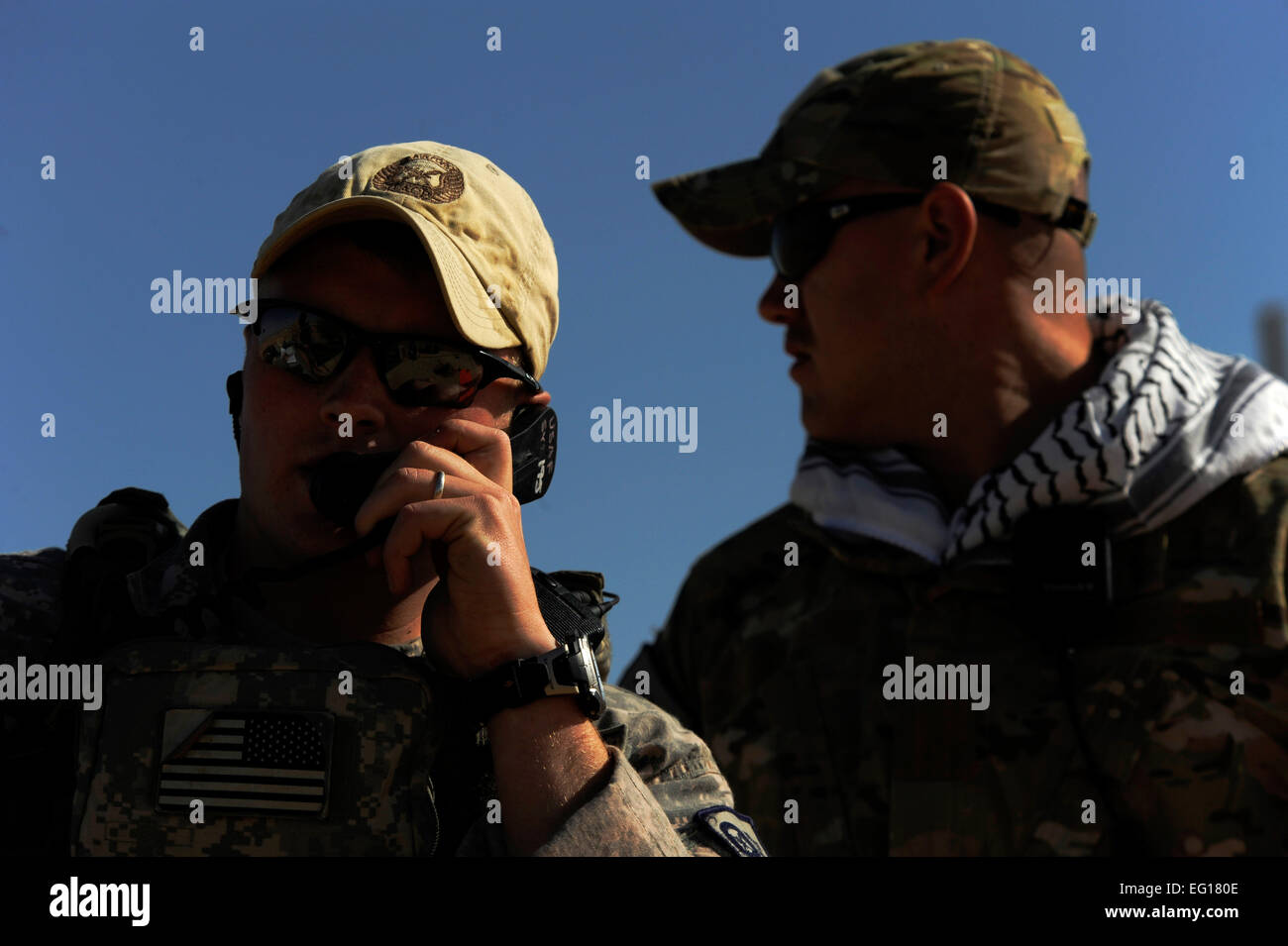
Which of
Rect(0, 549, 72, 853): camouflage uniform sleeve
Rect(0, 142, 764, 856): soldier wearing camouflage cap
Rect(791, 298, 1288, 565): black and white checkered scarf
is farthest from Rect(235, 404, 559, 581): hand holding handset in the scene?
Rect(791, 298, 1288, 565): black and white checkered scarf

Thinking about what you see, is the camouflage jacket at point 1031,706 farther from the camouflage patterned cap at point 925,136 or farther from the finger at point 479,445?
the finger at point 479,445

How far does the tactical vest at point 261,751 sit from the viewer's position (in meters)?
2.68

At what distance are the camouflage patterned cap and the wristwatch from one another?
2.67 m

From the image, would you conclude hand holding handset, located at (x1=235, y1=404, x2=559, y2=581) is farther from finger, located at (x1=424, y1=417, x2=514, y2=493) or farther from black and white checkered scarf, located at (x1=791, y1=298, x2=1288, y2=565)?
black and white checkered scarf, located at (x1=791, y1=298, x2=1288, y2=565)

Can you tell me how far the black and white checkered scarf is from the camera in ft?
14.2

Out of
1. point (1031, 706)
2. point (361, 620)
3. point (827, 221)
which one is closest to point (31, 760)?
point (361, 620)

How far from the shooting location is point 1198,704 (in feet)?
13.5

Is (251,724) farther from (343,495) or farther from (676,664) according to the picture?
(676,664)

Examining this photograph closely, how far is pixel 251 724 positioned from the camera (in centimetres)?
276

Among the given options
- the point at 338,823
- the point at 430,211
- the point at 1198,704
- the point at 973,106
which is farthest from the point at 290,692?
the point at 973,106

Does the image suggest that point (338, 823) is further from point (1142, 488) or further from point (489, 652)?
point (1142, 488)

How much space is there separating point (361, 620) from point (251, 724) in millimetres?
400

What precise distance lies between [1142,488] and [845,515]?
999mm
